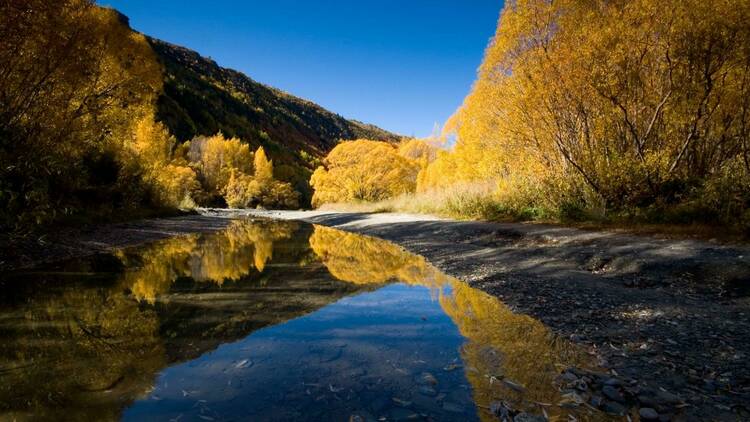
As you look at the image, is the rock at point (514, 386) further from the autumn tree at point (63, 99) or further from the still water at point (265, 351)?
the autumn tree at point (63, 99)

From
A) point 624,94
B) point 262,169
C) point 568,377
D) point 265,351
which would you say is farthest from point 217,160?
point 568,377

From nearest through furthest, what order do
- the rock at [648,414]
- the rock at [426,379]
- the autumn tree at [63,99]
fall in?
the rock at [648,414] → the rock at [426,379] → the autumn tree at [63,99]

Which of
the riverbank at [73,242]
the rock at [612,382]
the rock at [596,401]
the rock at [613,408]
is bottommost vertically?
the rock at [613,408]

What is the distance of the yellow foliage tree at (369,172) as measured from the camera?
36.6 meters

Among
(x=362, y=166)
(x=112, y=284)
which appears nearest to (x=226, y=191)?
(x=362, y=166)

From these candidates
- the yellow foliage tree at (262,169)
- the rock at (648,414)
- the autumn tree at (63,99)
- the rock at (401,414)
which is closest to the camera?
the rock at (648,414)

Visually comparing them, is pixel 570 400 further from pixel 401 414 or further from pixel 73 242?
pixel 73 242

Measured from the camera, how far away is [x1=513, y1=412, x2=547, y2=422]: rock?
2438mm

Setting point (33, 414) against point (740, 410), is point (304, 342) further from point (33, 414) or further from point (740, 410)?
point (740, 410)

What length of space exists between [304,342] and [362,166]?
110 feet

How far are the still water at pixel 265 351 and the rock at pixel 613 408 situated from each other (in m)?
0.16

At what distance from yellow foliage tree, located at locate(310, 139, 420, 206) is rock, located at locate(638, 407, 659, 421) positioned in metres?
33.3

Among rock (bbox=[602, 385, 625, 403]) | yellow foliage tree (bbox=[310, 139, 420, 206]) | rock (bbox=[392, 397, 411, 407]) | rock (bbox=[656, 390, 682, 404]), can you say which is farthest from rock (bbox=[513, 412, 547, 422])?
yellow foliage tree (bbox=[310, 139, 420, 206])

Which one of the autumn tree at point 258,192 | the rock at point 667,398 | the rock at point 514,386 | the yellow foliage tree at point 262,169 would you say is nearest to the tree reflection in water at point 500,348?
the rock at point 514,386
